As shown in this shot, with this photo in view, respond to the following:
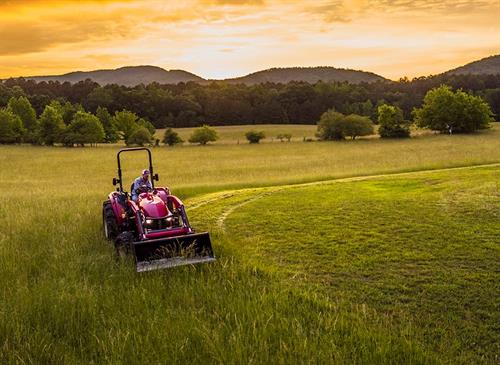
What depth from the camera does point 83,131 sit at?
222 ft

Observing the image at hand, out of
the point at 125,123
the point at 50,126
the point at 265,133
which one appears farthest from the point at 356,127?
the point at 50,126

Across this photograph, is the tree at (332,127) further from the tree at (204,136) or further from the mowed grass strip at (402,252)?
the mowed grass strip at (402,252)

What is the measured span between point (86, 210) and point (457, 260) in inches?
453

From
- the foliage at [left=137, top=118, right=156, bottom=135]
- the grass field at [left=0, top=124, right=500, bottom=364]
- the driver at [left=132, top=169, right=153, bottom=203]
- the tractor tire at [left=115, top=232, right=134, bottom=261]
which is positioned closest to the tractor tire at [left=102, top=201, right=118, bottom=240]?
the grass field at [left=0, top=124, right=500, bottom=364]

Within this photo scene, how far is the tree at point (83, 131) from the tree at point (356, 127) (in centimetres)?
3297

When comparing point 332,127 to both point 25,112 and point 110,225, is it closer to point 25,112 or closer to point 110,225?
point 25,112

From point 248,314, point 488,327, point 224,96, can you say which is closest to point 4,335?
point 248,314

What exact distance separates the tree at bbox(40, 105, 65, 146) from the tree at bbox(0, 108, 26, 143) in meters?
5.12

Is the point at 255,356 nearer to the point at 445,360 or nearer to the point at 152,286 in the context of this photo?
the point at 445,360

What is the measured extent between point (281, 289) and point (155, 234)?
303 centimetres

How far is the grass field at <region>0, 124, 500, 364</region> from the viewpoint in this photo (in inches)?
235

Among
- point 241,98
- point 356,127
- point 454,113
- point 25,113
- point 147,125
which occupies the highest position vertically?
point 241,98

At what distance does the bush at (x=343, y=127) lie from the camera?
222ft

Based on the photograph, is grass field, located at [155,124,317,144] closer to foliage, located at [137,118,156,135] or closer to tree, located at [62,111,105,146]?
foliage, located at [137,118,156,135]
